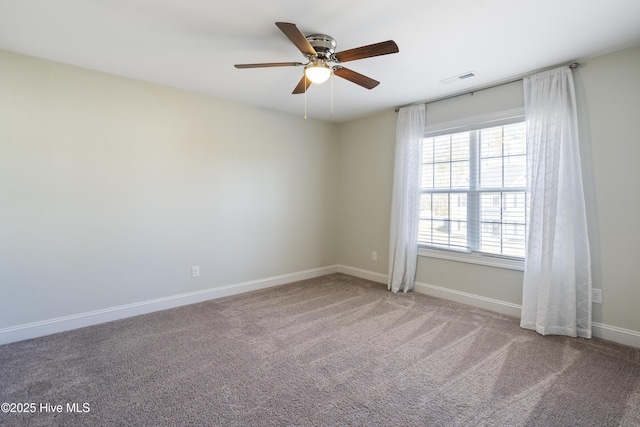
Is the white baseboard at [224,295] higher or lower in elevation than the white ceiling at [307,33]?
lower

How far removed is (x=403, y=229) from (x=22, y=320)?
4.00m

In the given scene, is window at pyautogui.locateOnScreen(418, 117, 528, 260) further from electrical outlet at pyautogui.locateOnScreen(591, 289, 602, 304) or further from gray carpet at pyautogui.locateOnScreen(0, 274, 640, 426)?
gray carpet at pyautogui.locateOnScreen(0, 274, 640, 426)

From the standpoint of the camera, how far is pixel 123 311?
3096 millimetres

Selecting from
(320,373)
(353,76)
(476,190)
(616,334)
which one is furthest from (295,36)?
(616,334)

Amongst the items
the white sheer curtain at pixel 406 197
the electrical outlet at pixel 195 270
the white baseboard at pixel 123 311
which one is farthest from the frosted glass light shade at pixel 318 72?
the white baseboard at pixel 123 311

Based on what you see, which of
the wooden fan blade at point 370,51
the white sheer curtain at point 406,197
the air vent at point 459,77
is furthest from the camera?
the white sheer curtain at point 406,197

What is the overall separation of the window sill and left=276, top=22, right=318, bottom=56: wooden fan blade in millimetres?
2764

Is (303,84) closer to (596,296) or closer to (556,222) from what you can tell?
(556,222)

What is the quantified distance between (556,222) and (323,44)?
8.42ft

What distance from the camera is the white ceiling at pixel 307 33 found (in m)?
1.98

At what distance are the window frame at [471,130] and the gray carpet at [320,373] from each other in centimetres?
57

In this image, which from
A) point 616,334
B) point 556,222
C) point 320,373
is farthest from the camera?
point 556,222

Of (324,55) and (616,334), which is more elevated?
(324,55)

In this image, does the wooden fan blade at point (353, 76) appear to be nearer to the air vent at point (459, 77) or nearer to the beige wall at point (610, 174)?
the air vent at point (459, 77)
